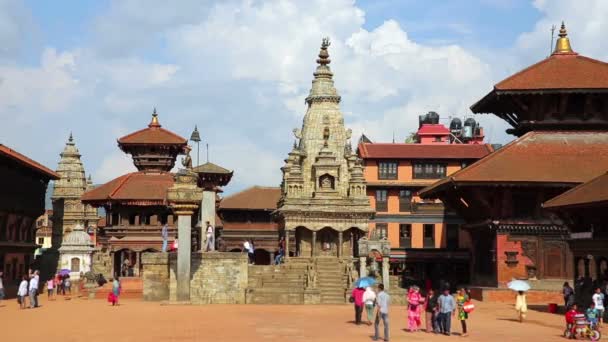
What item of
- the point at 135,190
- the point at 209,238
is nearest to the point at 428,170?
the point at 135,190

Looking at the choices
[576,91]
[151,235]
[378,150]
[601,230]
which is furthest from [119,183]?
[601,230]

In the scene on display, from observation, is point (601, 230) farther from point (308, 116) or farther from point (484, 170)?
point (308, 116)

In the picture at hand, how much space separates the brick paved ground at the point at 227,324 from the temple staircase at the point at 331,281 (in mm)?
2475

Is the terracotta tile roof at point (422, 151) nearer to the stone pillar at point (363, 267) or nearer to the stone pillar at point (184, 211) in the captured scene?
the stone pillar at point (363, 267)

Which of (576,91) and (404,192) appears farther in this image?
(404,192)

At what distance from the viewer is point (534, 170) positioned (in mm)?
36406

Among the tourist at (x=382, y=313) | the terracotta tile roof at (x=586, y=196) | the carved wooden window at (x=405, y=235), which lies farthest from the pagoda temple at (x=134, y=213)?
the tourist at (x=382, y=313)

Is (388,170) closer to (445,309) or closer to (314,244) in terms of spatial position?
(314,244)

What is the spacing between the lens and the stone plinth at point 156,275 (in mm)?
35188

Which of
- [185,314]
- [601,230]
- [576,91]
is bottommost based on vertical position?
[185,314]

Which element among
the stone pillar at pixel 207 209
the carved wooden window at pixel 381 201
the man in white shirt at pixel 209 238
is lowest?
the man in white shirt at pixel 209 238

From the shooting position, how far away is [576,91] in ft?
123

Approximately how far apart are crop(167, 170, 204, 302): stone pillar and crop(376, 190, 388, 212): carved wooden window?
29.1 m

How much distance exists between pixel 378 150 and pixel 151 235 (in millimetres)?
18960
